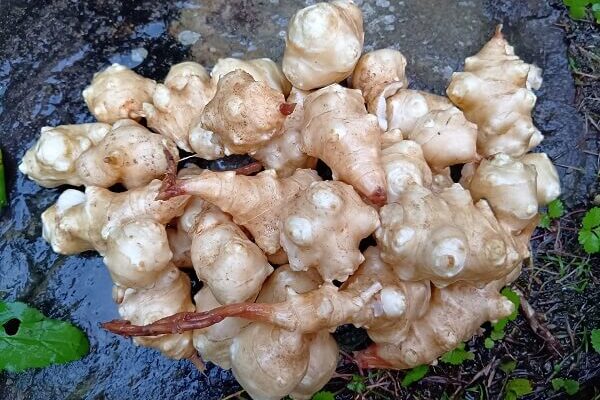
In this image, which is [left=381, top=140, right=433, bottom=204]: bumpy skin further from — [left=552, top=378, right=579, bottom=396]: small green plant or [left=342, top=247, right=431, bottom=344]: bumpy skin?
[left=552, top=378, right=579, bottom=396]: small green plant

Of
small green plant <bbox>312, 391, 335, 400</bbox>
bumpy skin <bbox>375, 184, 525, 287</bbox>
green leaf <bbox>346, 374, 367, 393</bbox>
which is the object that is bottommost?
green leaf <bbox>346, 374, 367, 393</bbox>

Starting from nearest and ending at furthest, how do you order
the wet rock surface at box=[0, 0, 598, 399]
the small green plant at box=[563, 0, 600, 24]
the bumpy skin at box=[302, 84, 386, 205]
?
1. the bumpy skin at box=[302, 84, 386, 205]
2. the wet rock surface at box=[0, 0, 598, 399]
3. the small green plant at box=[563, 0, 600, 24]

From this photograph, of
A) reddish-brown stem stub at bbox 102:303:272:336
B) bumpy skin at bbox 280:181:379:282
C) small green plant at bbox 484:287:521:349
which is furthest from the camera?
small green plant at bbox 484:287:521:349

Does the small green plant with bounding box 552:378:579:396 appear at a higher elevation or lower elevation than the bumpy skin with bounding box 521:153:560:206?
lower

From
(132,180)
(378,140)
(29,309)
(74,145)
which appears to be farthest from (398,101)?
(29,309)

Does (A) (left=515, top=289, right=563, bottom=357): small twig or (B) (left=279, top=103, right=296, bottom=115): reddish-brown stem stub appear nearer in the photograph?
(B) (left=279, top=103, right=296, bottom=115): reddish-brown stem stub

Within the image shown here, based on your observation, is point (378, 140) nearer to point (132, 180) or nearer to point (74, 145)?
point (132, 180)

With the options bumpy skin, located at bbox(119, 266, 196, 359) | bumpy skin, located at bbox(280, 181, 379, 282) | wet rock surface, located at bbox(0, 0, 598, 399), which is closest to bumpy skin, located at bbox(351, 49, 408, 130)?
wet rock surface, located at bbox(0, 0, 598, 399)
